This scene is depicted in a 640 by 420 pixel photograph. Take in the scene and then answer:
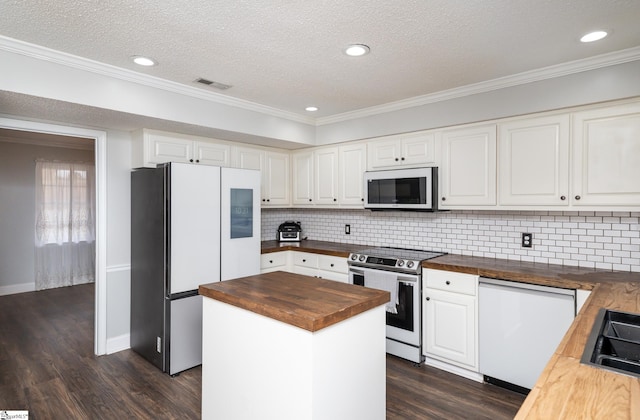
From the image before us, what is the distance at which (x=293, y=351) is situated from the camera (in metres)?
1.63

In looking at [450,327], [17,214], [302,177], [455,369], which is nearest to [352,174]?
[302,177]

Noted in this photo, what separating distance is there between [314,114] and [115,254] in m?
2.55

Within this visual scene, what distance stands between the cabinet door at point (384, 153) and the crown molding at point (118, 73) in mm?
1108

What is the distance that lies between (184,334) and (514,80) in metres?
3.48

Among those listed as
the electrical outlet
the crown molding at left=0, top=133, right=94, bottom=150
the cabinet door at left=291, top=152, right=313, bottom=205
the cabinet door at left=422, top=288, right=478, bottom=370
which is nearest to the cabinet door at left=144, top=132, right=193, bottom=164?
the cabinet door at left=291, top=152, right=313, bottom=205

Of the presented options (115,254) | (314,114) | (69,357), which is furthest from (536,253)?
(69,357)

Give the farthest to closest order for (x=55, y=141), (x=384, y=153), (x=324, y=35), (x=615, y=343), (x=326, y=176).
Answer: (x=55, y=141) < (x=326, y=176) < (x=384, y=153) < (x=324, y=35) < (x=615, y=343)

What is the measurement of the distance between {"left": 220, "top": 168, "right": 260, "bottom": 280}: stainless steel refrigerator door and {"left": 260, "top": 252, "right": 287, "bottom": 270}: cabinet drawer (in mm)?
344

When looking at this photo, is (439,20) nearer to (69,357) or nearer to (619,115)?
(619,115)

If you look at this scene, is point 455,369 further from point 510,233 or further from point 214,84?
point 214,84

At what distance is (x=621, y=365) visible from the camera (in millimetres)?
1223

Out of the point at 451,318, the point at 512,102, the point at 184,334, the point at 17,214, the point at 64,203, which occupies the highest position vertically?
the point at 512,102

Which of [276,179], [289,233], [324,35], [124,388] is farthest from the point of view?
[289,233]

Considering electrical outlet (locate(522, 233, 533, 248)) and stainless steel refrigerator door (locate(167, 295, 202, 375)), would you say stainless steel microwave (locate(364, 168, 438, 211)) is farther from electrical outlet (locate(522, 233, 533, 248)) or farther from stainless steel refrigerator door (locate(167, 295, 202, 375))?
stainless steel refrigerator door (locate(167, 295, 202, 375))
